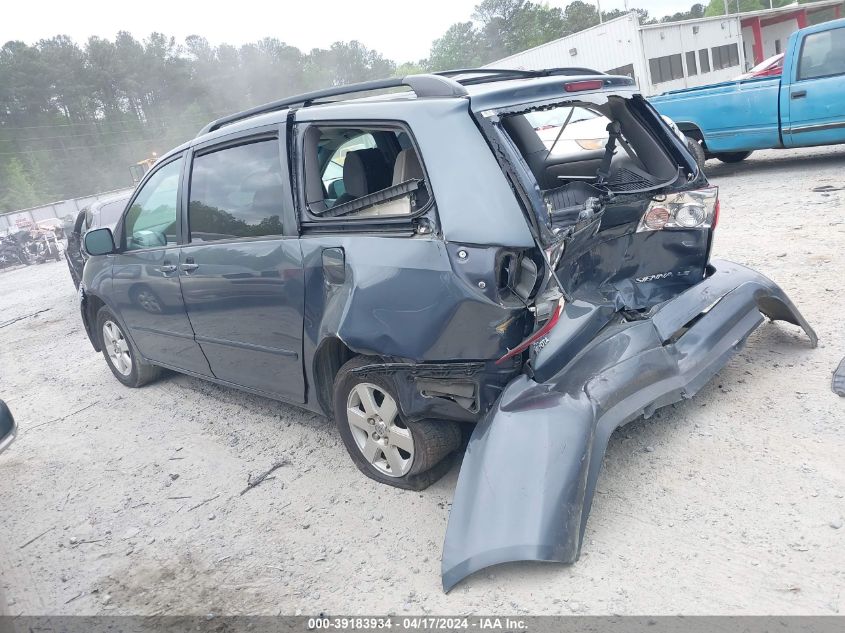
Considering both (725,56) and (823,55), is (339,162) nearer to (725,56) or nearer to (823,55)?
(823,55)

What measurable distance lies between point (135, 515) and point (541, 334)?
Result: 2.34m

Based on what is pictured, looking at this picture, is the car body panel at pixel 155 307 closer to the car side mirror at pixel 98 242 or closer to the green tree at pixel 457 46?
the car side mirror at pixel 98 242

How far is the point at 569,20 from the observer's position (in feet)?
229

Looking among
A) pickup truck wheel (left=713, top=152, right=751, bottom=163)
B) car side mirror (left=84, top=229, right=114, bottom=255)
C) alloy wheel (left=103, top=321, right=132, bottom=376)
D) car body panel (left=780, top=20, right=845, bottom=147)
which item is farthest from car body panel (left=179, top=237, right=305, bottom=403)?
pickup truck wheel (left=713, top=152, right=751, bottom=163)

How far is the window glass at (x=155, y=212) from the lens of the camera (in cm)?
447

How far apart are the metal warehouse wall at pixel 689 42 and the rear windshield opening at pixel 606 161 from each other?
21924 millimetres

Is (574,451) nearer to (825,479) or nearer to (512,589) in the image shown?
(512,589)

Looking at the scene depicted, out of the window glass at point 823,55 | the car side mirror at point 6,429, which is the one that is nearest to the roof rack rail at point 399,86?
the car side mirror at point 6,429

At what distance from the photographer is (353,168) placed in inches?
141

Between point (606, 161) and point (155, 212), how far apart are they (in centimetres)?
296

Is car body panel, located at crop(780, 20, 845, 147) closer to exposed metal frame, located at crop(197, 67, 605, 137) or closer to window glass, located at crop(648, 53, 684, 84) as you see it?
exposed metal frame, located at crop(197, 67, 605, 137)

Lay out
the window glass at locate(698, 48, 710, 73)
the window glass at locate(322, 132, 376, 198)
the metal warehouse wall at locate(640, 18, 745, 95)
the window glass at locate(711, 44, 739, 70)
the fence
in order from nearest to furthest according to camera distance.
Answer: the window glass at locate(322, 132, 376, 198)
the fence
the metal warehouse wall at locate(640, 18, 745, 95)
the window glass at locate(698, 48, 710, 73)
the window glass at locate(711, 44, 739, 70)

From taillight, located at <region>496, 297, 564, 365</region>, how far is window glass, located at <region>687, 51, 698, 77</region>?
3101cm

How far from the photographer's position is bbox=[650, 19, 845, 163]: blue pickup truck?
28.8 ft
